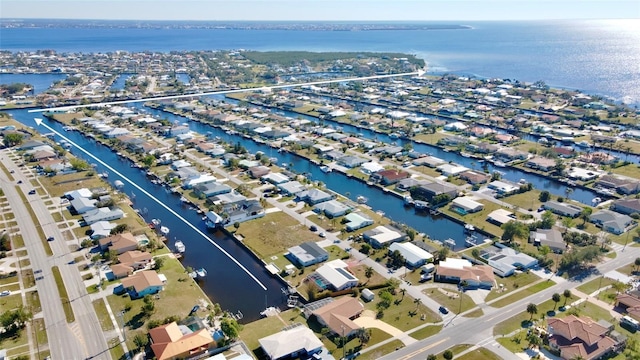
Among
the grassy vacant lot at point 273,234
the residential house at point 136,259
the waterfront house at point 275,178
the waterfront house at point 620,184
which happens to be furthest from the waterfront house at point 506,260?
the residential house at point 136,259

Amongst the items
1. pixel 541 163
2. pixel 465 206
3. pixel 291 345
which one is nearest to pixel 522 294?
pixel 465 206

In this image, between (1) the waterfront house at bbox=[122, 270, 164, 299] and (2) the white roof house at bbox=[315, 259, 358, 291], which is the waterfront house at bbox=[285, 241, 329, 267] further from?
(1) the waterfront house at bbox=[122, 270, 164, 299]

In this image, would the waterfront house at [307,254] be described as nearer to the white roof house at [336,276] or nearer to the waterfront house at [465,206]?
the white roof house at [336,276]

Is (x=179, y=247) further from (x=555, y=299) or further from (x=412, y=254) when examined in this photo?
(x=555, y=299)

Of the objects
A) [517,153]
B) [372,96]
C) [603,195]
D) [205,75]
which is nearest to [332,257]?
[603,195]

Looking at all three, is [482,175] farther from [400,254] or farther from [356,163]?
[400,254]

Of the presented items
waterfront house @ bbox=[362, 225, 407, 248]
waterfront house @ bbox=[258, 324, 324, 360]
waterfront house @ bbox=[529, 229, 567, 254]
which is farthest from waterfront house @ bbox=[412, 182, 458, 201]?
waterfront house @ bbox=[258, 324, 324, 360]
